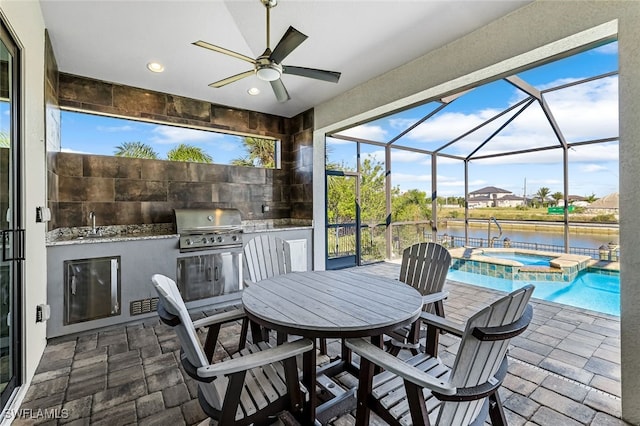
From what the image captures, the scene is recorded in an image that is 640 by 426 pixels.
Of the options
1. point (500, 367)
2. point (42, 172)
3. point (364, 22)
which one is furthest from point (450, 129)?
point (42, 172)

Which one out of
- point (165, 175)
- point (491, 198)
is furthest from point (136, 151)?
point (491, 198)

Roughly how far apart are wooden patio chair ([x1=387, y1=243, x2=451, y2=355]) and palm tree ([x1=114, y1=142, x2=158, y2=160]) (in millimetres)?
3647

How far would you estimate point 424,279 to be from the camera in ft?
8.23

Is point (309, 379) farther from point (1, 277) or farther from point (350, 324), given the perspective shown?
point (1, 277)

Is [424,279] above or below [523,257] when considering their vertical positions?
above

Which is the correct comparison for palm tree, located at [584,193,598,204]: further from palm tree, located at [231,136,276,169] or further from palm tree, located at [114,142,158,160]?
palm tree, located at [114,142,158,160]

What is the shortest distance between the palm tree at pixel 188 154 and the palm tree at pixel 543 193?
6956 millimetres

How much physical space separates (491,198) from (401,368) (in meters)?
7.46

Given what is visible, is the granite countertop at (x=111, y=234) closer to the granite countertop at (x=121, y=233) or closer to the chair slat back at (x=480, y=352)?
the granite countertop at (x=121, y=233)

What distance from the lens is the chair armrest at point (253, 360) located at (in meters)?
1.20

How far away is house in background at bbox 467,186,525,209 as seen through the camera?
7.34m

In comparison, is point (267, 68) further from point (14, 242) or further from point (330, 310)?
point (14, 242)

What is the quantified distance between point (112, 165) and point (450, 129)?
591 centimetres

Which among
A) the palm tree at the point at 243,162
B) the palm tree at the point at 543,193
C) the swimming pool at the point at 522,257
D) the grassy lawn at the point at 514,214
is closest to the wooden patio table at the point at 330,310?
the palm tree at the point at 243,162
